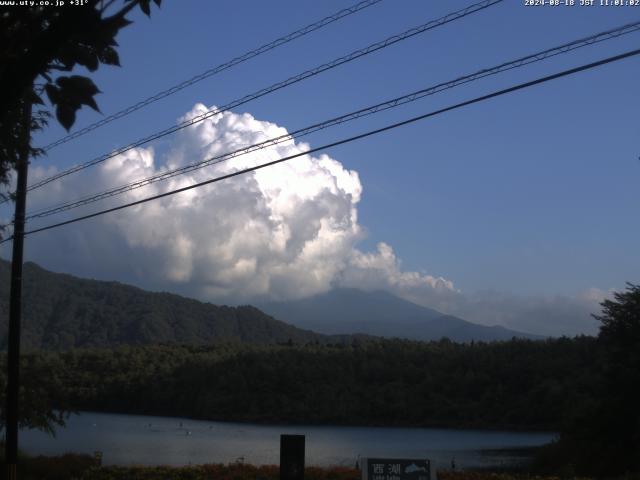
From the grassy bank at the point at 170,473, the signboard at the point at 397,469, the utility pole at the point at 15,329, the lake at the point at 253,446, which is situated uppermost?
the utility pole at the point at 15,329

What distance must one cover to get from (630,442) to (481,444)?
91.5 feet

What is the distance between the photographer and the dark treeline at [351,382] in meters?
81.0

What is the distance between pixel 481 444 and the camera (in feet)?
191

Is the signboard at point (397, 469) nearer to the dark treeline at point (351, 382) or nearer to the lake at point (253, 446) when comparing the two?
the lake at point (253, 446)

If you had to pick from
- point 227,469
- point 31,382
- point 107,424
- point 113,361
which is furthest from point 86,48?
point 113,361

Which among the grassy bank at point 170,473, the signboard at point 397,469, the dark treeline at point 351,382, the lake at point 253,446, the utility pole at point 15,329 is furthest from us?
the dark treeline at point 351,382

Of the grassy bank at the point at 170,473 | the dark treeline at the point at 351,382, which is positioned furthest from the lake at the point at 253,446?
the grassy bank at the point at 170,473

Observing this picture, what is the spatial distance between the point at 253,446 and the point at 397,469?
124 feet

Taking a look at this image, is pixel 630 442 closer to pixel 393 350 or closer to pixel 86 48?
pixel 86 48

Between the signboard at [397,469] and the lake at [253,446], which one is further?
the lake at [253,446]

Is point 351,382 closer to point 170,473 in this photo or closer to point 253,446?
point 253,446

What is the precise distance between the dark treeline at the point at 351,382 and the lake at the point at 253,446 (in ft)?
22.0

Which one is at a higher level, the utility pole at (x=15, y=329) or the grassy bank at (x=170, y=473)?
the utility pole at (x=15, y=329)

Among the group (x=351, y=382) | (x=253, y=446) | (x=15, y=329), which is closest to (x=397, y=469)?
(x=15, y=329)
